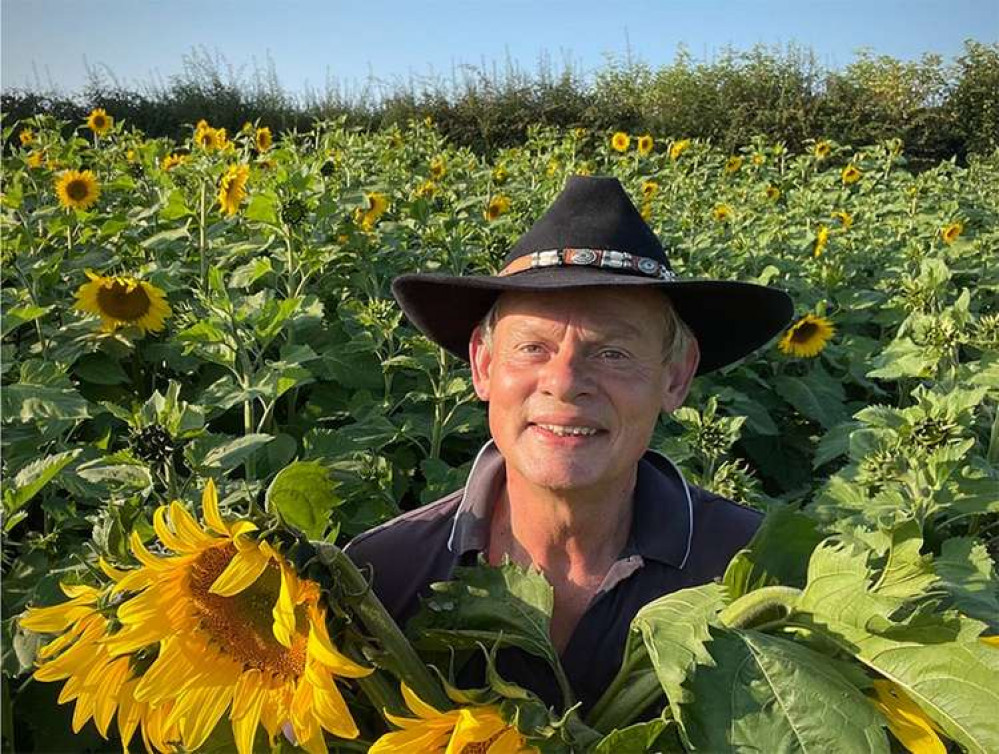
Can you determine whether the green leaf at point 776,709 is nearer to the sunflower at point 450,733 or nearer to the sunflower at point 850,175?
the sunflower at point 450,733

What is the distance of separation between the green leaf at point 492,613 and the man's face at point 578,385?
351 mm

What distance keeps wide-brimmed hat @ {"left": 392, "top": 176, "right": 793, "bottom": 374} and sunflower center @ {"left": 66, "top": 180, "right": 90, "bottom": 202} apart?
3676 mm

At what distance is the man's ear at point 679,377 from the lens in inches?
66.3

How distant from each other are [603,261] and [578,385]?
0.67 ft

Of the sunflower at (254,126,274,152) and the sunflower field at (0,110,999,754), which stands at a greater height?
the sunflower at (254,126,274,152)

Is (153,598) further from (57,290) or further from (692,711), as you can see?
(57,290)

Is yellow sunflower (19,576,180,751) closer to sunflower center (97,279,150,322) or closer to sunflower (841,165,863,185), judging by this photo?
sunflower center (97,279,150,322)

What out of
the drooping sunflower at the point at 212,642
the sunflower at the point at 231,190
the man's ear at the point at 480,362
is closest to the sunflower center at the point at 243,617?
the drooping sunflower at the point at 212,642

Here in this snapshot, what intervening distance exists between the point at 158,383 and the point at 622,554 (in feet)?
8.49

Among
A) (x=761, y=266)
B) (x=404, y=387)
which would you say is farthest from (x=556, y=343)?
(x=761, y=266)

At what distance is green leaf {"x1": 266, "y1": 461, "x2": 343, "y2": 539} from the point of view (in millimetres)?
1132

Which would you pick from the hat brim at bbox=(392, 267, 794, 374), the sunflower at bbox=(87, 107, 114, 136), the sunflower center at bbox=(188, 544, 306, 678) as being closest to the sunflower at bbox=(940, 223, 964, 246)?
the hat brim at bbox=(392, 267, 794, 374)

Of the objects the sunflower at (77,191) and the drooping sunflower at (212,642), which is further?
the sunflower at (77,191)

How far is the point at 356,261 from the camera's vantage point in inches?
178
